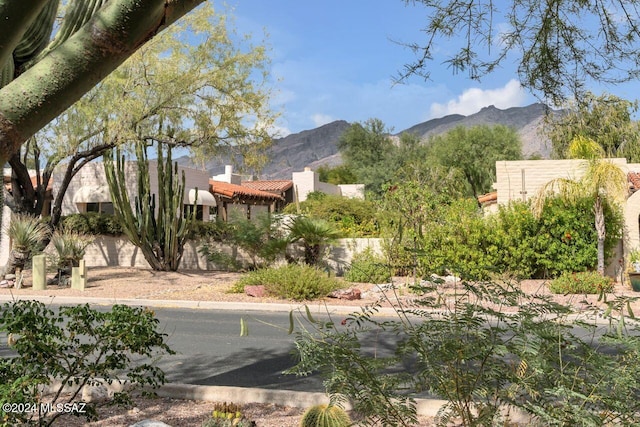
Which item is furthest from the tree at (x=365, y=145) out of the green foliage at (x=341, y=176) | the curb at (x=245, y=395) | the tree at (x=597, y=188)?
the curb at (x=245, y=395)

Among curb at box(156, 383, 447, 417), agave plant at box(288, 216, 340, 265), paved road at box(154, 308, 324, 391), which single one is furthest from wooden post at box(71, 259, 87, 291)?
curb at box(156, 383, 447, 417)

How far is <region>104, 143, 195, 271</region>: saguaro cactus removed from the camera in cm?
1866

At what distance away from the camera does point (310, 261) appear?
18766mm

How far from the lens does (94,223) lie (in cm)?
2202

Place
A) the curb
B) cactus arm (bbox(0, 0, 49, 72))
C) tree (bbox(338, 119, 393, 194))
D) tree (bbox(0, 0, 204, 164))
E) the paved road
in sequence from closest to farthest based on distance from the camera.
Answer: cactus arm (bbox(0, 0, 49, 72)) → tree (bbox(0, 0, 204, 164)) → the curb → the paved road → tree (bbox(338, 119, 393, 194))

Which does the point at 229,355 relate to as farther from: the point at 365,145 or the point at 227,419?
the point at 365,145

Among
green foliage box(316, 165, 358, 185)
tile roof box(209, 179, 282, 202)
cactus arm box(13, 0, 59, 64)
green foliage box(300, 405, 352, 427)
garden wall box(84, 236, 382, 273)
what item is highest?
green foliage box(316, 165, 358, 185)

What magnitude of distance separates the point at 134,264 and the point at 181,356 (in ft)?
51.5

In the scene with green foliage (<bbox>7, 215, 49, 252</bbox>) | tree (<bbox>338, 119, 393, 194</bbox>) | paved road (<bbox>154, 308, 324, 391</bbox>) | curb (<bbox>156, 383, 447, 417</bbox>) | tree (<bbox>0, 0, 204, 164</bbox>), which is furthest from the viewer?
tree (<bbox>338, 119, 393, 194</bbox>)

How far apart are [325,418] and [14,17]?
9.24ft

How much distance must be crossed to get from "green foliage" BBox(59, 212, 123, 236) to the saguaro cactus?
9.37ft

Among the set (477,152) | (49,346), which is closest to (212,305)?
(49,346)

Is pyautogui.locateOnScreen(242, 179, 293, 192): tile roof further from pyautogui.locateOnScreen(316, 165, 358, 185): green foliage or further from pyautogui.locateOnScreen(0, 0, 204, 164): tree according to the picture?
pyautogui.locateOnScreen(0, 0, 204, 164): tree

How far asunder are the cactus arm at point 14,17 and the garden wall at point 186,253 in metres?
16.6
